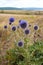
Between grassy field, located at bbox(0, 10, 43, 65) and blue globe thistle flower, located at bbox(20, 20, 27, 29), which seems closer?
blue globe thistle flower, located at bbox(20, 20, 27, 29)

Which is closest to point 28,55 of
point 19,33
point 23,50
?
point 23,50

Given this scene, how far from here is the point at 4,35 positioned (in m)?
1.56

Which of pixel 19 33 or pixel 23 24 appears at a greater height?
pixel 23 24

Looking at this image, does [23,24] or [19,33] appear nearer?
[23,24]

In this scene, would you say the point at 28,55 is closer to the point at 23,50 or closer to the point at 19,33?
the point at 23,50

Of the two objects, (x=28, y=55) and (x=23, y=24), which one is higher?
(x=23, y=24)

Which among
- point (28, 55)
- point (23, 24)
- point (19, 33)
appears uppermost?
point (23, 24)

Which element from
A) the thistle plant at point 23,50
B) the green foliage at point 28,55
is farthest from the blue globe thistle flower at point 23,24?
the green foliage at point 28,55

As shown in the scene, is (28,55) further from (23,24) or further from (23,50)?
(23,24)

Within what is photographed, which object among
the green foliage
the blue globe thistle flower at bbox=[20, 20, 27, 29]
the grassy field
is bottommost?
the green foliage

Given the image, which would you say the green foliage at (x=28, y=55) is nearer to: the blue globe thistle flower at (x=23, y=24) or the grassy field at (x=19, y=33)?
the grassy field at (x=19, y=33)

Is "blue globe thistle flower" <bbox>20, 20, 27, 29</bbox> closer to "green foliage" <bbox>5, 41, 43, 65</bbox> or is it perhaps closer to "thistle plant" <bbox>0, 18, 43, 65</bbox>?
"thistle plant" <bbox>0, 18, 43, 65</bbox>

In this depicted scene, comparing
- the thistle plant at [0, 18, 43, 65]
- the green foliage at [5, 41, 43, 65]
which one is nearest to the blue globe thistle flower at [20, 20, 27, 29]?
the thistle plant at [0, 18, 43, 65]
